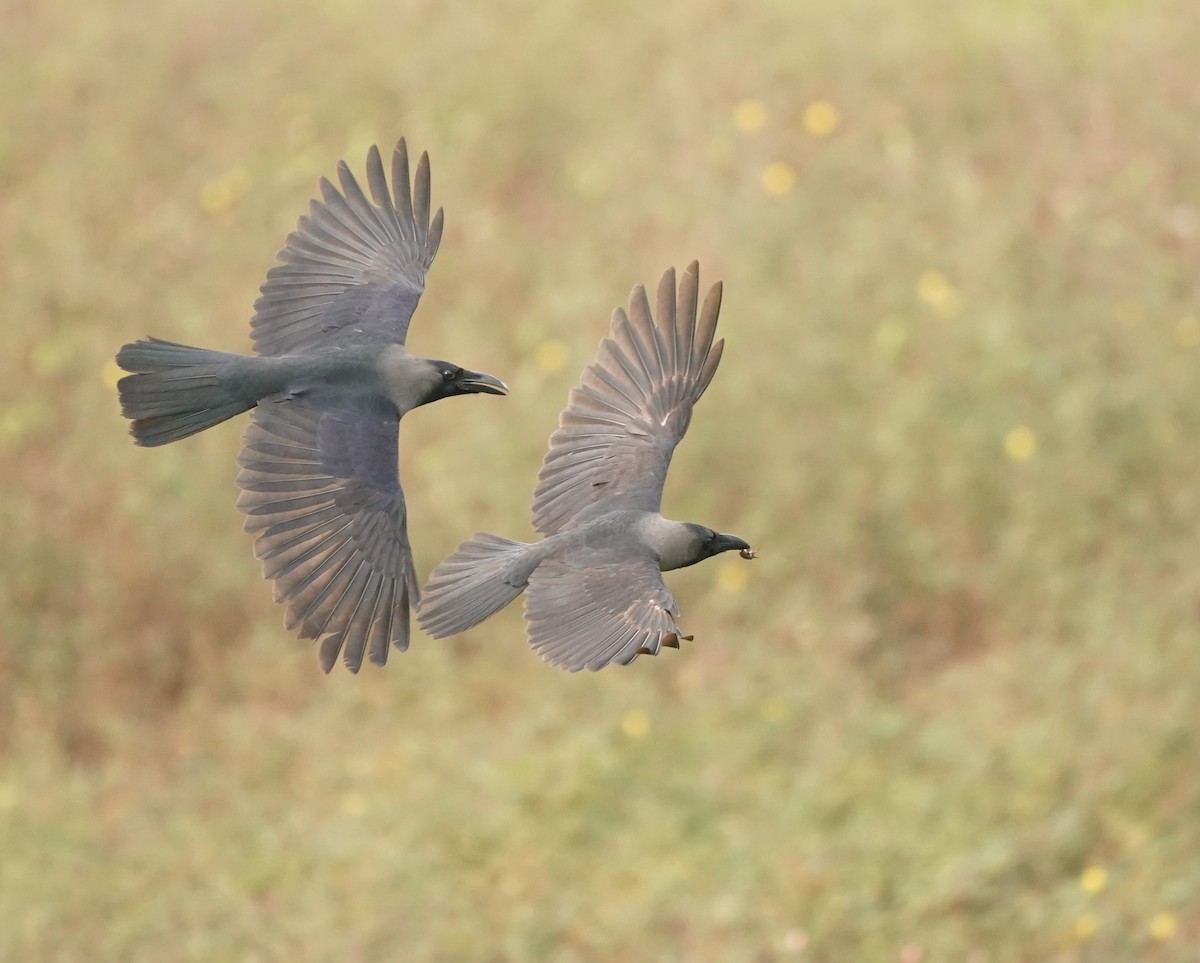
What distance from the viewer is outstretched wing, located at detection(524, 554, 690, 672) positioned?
2.73 meters

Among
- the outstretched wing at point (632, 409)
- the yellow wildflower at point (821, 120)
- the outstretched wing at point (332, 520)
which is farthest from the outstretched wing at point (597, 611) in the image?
the yellow wildflower at point (821, 120)

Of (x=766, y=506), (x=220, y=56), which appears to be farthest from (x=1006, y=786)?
(x=220, y=56)

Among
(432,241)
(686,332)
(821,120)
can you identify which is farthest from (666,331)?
(821,120)

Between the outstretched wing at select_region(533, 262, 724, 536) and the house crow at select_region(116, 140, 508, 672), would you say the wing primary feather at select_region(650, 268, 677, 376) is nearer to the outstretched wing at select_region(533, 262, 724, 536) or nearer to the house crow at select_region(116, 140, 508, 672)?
the outstretched wing at select_region(533, 262, 724, 536)

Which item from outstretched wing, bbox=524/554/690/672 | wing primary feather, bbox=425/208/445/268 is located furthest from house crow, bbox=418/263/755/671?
wing primary feather, bbox=425/208/445/268

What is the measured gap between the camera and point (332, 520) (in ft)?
10.1

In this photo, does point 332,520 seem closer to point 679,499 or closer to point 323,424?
point 323,424

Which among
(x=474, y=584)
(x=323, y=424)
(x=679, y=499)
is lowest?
(x=474, y=584)

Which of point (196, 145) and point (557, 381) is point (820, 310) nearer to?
point (557, 381)

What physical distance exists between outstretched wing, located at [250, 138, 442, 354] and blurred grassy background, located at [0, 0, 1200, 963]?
2641 millimetres

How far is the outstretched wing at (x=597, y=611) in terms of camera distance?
2734 mm

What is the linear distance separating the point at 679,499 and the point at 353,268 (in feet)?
10.7

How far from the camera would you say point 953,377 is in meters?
6.80

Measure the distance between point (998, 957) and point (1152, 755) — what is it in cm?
78
